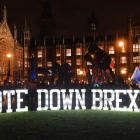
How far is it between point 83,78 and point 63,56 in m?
7.90

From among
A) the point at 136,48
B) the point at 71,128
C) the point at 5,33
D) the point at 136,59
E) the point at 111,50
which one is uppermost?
the point at 5,33

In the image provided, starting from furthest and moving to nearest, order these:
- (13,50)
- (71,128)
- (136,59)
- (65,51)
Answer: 1. (65,51)
2. (13,50)
3. (136,59)
4. (71,128)

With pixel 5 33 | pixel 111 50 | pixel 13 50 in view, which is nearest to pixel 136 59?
pixel 111 50

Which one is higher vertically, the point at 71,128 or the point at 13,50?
the point at 13,50

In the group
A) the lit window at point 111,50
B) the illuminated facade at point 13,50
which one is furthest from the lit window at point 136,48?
the illuminated facade at point 13,50

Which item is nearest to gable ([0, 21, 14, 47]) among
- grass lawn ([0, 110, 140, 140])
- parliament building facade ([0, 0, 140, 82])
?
parliament building facade ([0, 0, 140, 82])

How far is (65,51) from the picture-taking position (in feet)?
217

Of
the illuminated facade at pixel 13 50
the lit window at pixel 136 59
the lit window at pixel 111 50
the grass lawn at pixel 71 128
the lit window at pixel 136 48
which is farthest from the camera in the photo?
the lit window at pixel 111 50

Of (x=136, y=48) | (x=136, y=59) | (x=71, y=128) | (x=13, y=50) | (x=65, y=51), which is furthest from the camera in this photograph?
(x=65, y=51)

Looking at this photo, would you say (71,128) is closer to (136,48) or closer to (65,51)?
(136,48)

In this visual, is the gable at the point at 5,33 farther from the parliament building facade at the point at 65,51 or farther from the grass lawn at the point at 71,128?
the grass lawn at the point at 71,128

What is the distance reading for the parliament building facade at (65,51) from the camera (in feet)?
197

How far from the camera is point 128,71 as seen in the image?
60375mm

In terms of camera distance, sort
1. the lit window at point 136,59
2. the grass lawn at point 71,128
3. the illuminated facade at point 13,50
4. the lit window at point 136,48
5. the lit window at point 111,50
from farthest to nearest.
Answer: the lit window at point 111,50, the lit window at point 136,48, the lit window at point 136,59, the illuminated facade at point 13,50, the grass lawn at point 71,128
